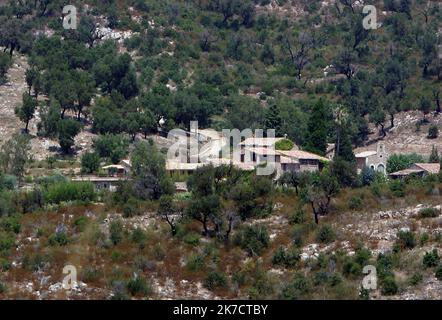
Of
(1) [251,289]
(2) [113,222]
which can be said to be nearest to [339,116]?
(2) [113,222]

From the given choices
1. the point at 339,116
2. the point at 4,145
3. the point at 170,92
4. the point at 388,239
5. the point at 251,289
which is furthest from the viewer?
the point at 170,92

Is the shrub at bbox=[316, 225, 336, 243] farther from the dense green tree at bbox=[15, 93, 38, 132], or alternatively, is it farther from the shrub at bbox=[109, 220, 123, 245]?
the dense green tree at bbox=[15, 93, 38, 132]

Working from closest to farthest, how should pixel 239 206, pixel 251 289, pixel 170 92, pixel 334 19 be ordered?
pixel 251 289
pixel 239 206
pixel 170 92
pixel 334 19

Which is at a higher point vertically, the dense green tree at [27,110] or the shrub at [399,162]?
the dense green tree at [27,110]

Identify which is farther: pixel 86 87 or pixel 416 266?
pixel 86 87

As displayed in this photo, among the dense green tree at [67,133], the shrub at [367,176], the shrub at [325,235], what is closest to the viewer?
the shrub at [325,235]

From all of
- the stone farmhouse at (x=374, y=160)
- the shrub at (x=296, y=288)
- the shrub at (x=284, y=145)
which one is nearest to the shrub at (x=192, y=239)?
the shrub at (x=296, y=288)

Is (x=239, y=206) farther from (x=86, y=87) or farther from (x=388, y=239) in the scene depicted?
(x=86, y=87)

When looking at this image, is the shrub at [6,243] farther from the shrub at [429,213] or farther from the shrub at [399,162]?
the shrub at [399,162]
